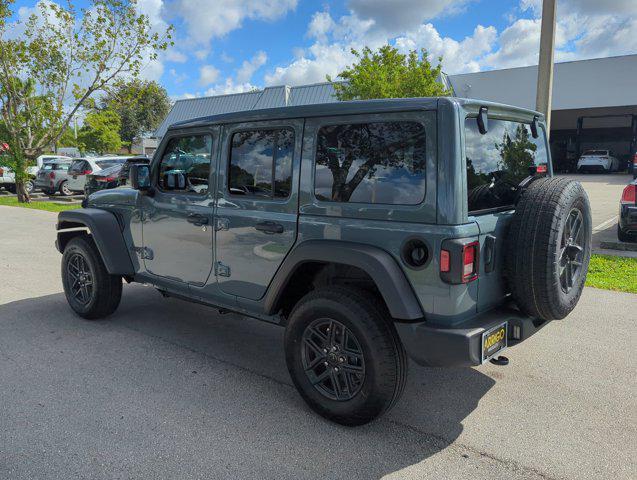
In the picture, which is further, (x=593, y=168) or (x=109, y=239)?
(x=593, y=168)

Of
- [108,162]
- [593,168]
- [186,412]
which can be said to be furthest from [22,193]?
[593,168]

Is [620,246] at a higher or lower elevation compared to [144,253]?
lower

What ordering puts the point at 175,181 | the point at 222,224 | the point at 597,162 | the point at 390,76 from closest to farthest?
the point at 222,224, the point at 175,181, the point at 390,76, the point at 597,162

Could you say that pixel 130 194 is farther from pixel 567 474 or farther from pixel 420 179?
pixel 567 474

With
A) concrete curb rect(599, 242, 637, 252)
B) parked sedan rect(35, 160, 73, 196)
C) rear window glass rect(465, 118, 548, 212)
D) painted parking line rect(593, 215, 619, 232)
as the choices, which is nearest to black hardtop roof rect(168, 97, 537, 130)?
rear window glass rect(465, 118, 548, 212)

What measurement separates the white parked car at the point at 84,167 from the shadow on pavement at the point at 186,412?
14887mm

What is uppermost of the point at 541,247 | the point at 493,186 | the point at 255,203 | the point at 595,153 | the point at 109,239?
the point at 595,153

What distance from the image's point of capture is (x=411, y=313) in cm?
273

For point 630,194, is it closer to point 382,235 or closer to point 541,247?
point 541,247

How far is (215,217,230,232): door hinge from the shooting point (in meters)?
3.67

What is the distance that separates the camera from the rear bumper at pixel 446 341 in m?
2.63

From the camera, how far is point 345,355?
3.04m

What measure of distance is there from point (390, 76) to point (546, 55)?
9381 mm

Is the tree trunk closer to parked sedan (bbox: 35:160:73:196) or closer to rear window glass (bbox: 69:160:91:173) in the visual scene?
parked sedan (bbox: 35:160:73:196)
